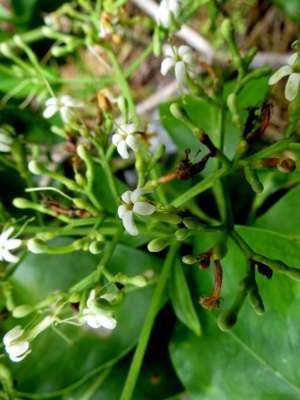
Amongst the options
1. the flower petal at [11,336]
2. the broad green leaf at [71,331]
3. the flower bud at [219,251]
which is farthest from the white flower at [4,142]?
the flower bud at [219,251]

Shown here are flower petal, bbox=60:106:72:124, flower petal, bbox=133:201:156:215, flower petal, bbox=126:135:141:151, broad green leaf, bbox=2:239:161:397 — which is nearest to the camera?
flower petal, bbox=133:201:156:215

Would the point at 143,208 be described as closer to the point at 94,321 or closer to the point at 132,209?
the point at 132,209

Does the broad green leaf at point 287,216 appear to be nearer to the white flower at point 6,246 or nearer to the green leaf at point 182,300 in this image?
the green leaf at point 182,300

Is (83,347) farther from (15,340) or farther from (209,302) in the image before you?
(209,302)

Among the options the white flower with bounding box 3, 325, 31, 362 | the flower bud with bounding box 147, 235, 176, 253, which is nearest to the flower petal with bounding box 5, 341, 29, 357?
the white flower with bounding box 3, 325, 31, 362

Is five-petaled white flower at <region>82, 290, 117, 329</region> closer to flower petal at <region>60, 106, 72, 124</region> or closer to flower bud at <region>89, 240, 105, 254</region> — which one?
flower bud at <region>89, 240, 105, 254</region>

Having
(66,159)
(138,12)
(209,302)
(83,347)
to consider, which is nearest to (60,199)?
(66,159)

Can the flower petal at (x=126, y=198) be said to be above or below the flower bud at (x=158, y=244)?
above
